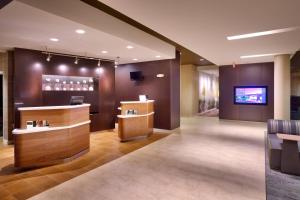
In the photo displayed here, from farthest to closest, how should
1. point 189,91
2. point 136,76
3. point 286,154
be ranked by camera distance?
1. point 189,91
2. point 136,76
3. point 286,154

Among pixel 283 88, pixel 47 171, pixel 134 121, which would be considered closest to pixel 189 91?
pixel 283 88

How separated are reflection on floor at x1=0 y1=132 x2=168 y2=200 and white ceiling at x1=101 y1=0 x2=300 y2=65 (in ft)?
10.6

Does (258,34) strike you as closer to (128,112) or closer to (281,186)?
(281,186)

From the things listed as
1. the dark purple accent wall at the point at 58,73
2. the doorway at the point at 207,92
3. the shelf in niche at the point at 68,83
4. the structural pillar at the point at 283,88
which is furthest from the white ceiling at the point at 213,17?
the doorway at the point at 207,92

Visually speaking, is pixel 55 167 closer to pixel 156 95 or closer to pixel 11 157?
pixel 11 157

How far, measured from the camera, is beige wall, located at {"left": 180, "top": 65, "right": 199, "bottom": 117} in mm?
12383

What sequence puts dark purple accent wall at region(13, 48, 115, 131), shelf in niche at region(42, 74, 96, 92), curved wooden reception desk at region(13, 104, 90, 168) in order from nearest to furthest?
curved wooden reception desk at region(13, 104, 90, 168)
dark purple accent wall at region(13, 48, 115, 131)
shelf in niche at region(42, 74, 96, 92)

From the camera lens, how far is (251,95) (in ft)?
33.1

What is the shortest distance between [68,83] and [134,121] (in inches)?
113

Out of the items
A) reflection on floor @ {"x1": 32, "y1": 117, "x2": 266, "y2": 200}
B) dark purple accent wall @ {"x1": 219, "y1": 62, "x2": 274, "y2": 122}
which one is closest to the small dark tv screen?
reflection on floor @ {"x1": 32, "y1": 117, "x2": 266, "y2": 200}

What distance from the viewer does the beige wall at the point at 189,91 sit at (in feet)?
40.6

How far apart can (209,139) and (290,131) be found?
7.41ft

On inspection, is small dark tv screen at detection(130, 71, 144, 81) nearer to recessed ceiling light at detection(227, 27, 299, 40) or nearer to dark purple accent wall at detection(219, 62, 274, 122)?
recessed ceiling light at detection(227, 27, 299, 40)

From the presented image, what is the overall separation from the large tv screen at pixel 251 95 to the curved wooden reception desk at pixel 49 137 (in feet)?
28.4
